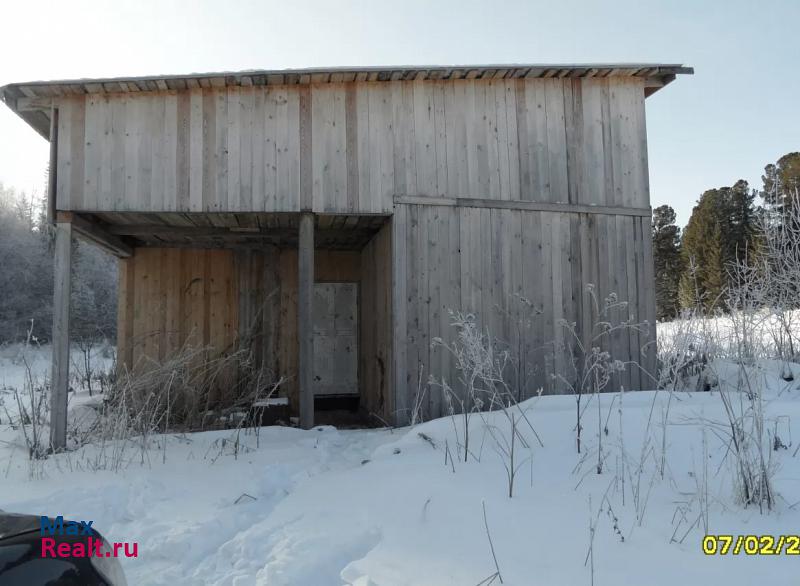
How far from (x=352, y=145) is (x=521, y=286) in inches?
105

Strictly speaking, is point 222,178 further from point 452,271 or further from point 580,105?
point 580,105

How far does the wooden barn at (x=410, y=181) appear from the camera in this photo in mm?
5969

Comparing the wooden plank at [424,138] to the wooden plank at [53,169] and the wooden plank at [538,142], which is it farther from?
the wooden plank at [53,169]

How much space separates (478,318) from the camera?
6.40 metres

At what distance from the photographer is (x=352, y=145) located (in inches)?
249

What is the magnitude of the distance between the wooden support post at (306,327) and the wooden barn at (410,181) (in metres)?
0.02

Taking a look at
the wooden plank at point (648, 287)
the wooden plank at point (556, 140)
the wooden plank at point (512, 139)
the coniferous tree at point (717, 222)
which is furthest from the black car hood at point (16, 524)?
the coniferous tree at point (717, 222)

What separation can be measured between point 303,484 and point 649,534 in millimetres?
2497

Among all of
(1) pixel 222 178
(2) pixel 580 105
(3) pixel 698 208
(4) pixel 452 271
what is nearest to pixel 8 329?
(1) pixel 222 178

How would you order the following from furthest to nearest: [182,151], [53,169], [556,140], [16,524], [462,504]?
[556,140] → [182,151] → [53,169] → [462,504] → [16,524]

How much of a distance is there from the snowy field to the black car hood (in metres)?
1.38
